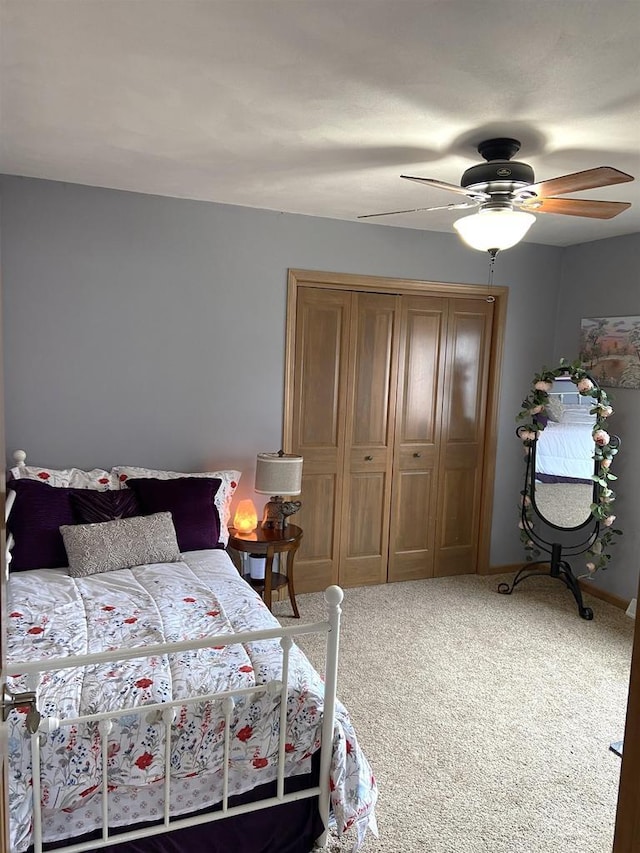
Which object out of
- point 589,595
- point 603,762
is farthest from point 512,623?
point 603,762

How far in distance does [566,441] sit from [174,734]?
3.38 metres

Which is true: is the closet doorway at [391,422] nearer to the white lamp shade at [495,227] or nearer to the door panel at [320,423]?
the door panel at [320,423]

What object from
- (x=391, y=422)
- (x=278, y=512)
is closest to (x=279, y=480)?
(x=278, y=512)

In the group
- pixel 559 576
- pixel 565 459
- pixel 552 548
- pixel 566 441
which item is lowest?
pixel 559 576

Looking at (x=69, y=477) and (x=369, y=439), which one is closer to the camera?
(x=69, y=477)

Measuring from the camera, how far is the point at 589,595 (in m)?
4.66

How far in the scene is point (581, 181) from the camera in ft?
7.62

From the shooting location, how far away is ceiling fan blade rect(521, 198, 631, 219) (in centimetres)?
256

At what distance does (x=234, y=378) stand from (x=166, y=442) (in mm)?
586

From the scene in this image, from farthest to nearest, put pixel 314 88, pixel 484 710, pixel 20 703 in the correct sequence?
pixel 484 710 → pixel 314 88 → pixel 20 703

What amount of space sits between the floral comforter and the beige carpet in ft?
1.37

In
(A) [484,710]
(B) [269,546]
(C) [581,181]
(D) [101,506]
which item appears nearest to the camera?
(C) [581,181]

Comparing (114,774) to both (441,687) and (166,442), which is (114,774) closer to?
(441,687)

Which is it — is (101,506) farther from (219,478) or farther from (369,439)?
(369,439)
